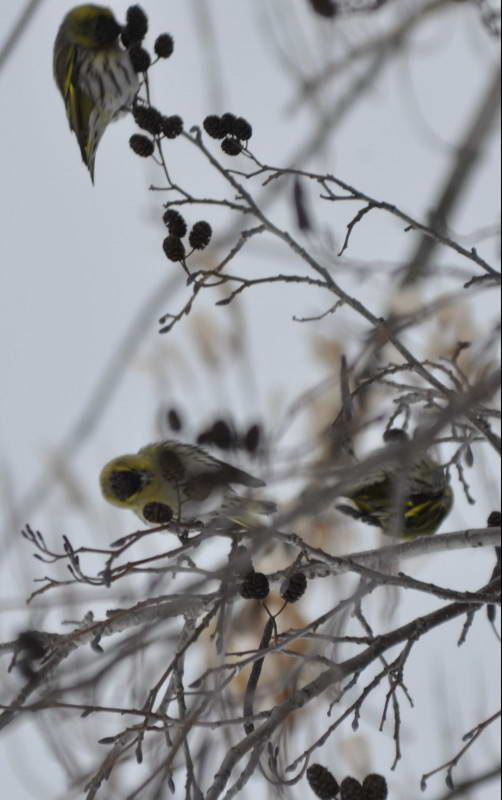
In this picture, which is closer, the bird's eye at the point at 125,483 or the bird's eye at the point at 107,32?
the bird's eye at the point at 107,32

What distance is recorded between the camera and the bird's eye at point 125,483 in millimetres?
3388

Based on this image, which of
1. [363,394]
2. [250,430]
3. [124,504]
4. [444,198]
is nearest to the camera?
[444,198]

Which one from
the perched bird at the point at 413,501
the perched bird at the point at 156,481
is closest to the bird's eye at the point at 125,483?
the perched bird at the point at 156,481

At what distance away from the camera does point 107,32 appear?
3.11 m

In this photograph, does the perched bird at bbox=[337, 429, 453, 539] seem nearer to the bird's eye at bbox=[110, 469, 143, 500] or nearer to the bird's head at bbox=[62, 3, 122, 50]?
the bird's eye at bbox=[110, 469, 143, 500]

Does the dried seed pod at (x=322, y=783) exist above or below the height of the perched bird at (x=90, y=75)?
below

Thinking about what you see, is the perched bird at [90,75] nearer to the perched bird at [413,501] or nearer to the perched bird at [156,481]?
the perched bird at [156,481]

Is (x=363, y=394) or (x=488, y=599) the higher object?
(x=363, y=394)

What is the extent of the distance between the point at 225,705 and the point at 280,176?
119cm

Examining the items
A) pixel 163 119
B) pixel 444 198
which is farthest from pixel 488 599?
pixel 163 119

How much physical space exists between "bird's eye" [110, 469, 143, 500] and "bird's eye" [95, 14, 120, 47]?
146cm

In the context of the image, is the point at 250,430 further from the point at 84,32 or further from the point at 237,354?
the point at 84,32

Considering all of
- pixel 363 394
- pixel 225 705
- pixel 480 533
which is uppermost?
pixel 363 394

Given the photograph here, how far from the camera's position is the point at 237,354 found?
201cm
